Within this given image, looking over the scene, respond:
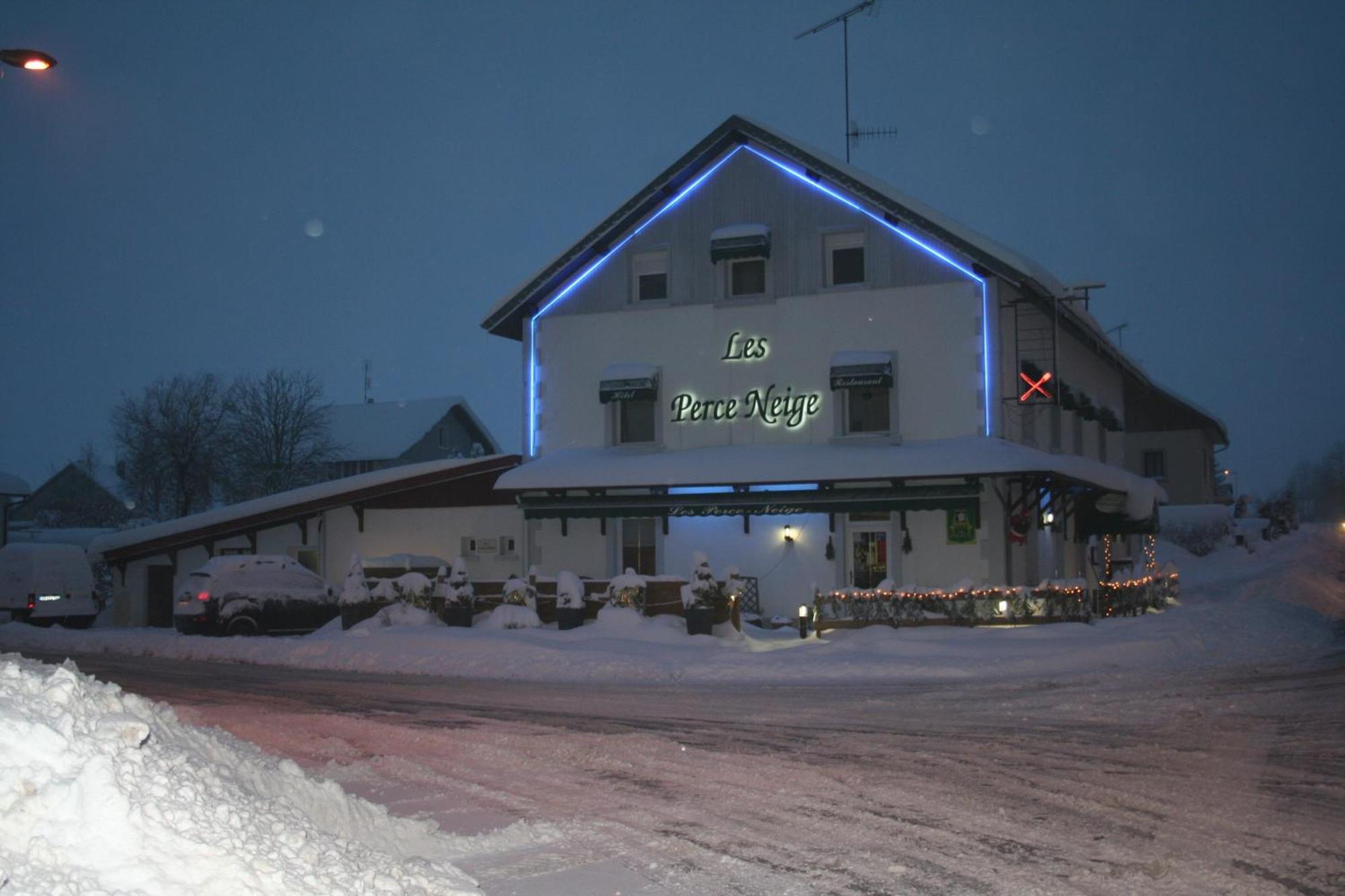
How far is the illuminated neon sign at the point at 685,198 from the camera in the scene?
2492 cm

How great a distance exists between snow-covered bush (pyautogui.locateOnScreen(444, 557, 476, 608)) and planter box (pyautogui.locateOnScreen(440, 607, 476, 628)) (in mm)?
81

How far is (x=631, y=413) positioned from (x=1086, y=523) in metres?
11.6

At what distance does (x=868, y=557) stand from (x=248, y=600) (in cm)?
1291

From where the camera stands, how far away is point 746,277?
1075 inches

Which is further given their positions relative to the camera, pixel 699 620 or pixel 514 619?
pixel 514 619

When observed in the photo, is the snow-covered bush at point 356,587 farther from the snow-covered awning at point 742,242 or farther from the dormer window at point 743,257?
the snow-covered awning at point 742,242

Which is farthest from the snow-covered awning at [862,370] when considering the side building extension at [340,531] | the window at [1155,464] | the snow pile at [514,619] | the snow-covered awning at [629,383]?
the window at [1155,464]

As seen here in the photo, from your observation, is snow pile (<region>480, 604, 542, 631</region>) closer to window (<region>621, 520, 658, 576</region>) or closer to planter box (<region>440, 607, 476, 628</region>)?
Result: planter box (<region>440, 607, 476, 628</region>)

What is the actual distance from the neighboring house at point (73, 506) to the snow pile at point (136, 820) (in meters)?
53.0

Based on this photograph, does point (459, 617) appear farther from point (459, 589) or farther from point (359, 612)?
point (359, 612)

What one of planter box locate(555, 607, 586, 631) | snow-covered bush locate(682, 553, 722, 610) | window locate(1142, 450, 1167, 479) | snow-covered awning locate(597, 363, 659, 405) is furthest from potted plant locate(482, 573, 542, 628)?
window locate(1142, 450, 1167, 479)

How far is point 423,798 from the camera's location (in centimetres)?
931

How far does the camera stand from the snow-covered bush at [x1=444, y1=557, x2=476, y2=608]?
2523 centimetres

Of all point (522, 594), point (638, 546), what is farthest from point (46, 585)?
point (638, 546)
